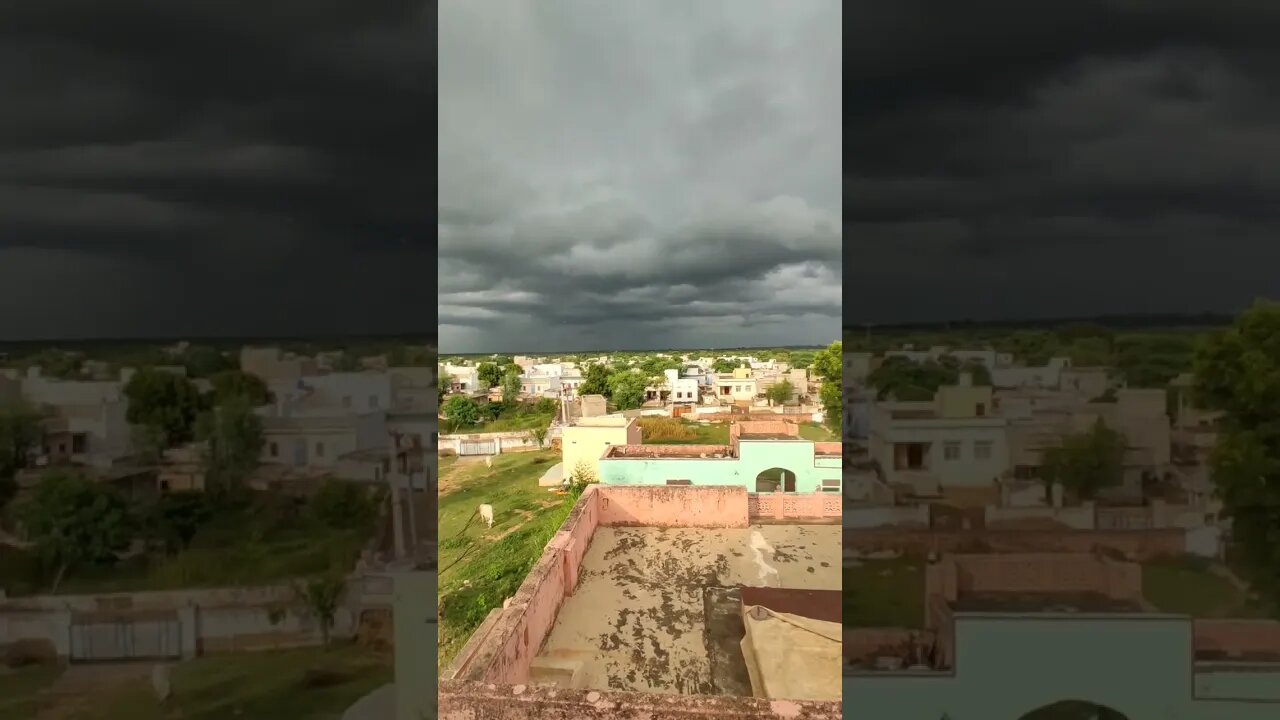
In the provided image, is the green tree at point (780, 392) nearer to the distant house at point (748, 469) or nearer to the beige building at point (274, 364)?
the distant house at point (748, 469)

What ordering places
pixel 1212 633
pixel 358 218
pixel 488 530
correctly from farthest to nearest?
pixel 488 530
pixel 358 218
pixel 1212 633

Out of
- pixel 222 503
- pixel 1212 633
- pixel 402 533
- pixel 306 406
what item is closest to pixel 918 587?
pixel 1212 633

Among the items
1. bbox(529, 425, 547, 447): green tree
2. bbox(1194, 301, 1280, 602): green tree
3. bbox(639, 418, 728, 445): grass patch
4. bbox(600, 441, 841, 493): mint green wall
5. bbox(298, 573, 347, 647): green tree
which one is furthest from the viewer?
bbox(529, 425, 547, 447): green tree

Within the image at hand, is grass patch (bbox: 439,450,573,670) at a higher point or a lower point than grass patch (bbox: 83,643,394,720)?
lower

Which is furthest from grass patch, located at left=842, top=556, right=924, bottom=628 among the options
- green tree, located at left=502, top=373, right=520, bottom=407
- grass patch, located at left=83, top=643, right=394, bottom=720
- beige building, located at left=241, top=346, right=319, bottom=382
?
green tree, located at left=502, top=373, right=520, bottom=407

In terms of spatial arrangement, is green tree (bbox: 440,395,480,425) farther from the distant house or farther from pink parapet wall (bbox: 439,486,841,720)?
pink parapet wall (bbox: 439,486,841,720)

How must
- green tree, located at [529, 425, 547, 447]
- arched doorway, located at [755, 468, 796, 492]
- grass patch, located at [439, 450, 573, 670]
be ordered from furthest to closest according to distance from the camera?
green tree, located at [529, 425, 547, 447] → arched doorway, located at [755, 468, 796, 492] → grass patch, located at [439, 450, 573, 670]

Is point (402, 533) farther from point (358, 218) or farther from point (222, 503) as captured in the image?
point (358, 218)
